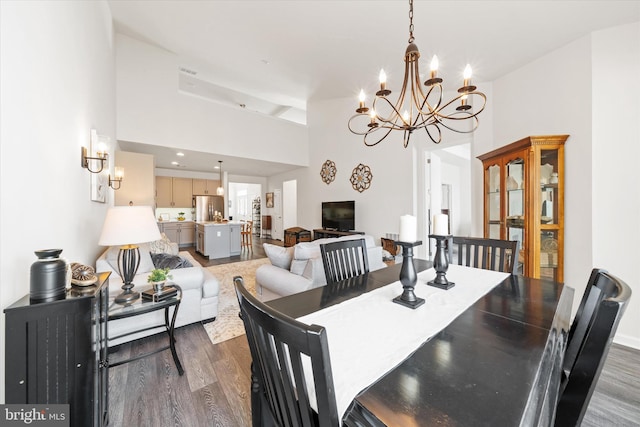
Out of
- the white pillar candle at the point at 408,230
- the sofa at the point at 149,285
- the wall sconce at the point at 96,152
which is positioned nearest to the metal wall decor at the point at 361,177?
the sofa at the point at 149,285

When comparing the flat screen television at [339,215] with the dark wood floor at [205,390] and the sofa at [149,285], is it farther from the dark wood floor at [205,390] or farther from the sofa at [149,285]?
the dark wood floor at [205,390]

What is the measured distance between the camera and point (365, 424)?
1.96 ft

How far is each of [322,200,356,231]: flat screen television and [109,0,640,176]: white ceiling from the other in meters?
2.47

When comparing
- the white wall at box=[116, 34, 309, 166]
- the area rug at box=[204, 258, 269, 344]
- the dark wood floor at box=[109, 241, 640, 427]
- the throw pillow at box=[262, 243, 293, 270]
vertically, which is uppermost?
the white wall at box=[116, 34, 309, 166]

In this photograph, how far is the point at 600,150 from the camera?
91.7 inches

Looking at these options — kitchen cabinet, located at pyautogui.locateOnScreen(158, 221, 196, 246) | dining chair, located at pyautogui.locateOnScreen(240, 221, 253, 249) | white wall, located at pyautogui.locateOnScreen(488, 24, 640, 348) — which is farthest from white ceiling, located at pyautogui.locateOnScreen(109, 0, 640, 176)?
kitchen cabinet, located at pyautogui.locateOnScreen(158, 221, 196, 246)

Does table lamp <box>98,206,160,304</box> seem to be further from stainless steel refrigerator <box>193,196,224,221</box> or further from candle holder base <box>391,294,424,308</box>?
stainless steel refrigerator <box>193,196,224,221</box>

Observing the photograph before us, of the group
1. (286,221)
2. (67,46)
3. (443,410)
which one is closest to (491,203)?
(443,410)

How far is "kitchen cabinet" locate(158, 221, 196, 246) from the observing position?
675 centimetres

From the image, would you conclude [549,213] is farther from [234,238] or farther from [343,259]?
[234,238]

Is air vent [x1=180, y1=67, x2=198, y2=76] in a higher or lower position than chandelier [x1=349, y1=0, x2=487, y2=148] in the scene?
higher

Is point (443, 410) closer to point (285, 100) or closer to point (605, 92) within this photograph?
point (605, 92)

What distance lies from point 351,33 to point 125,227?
11.1ft

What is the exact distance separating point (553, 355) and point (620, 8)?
312cm
